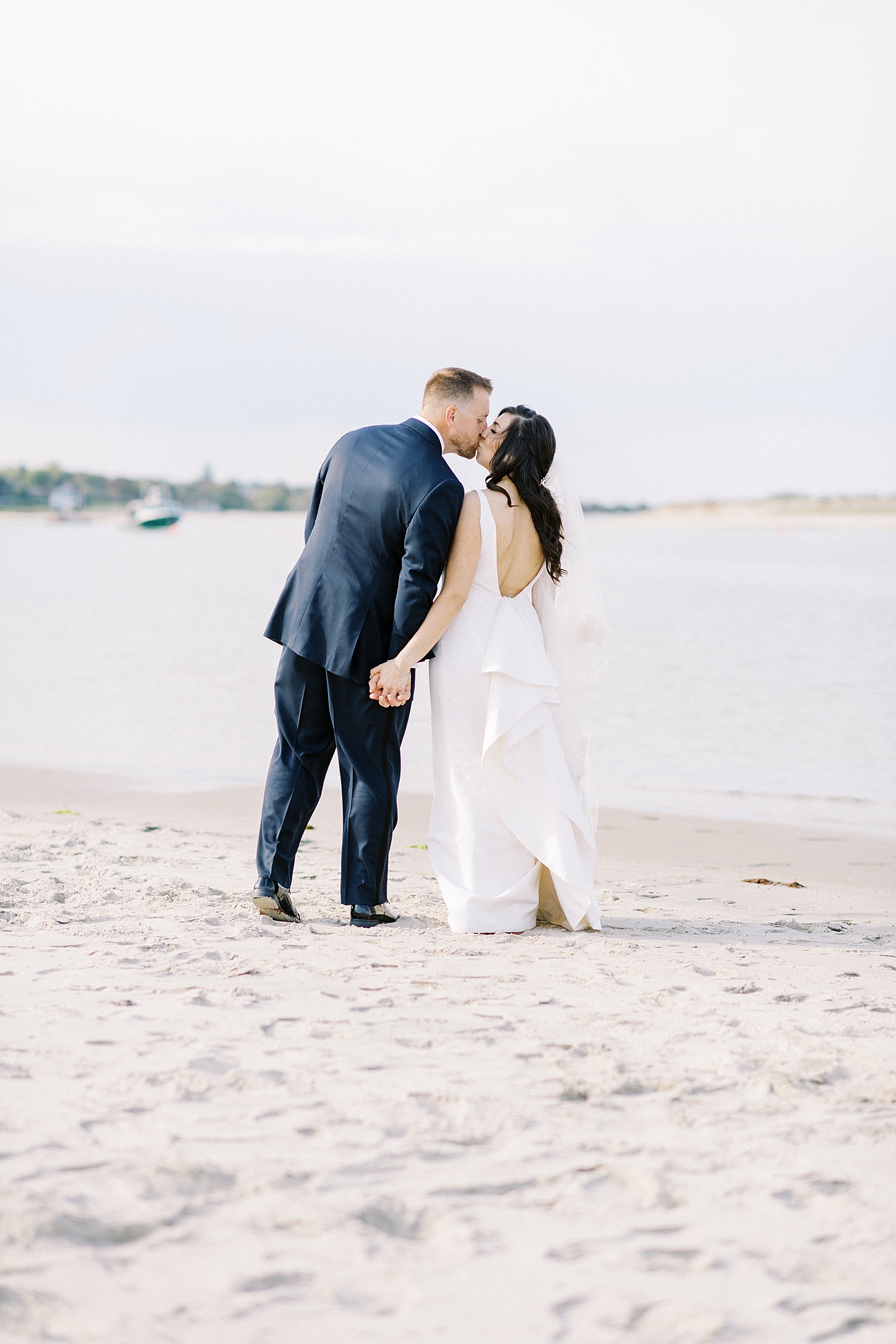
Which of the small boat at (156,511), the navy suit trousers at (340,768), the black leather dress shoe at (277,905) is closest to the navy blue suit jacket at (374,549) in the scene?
the navy suit trousers at (340,768)

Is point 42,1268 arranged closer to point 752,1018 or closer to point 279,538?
point 752,1018

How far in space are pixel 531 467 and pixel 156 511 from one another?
89.6m

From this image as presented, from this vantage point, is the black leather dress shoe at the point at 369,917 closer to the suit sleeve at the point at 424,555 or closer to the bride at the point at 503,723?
the bride at the point at 503,723

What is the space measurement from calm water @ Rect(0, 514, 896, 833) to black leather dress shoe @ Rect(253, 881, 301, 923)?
4.30 meters

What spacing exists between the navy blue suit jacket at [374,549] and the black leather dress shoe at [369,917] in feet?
2.54

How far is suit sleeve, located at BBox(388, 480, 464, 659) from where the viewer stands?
3859mm

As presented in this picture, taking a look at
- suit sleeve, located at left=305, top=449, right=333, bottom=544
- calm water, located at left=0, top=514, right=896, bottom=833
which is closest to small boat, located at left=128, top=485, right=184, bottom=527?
calm water, located at left=0, top=514, right=896, bottom=833

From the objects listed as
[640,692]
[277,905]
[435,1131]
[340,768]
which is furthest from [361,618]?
[640,692]

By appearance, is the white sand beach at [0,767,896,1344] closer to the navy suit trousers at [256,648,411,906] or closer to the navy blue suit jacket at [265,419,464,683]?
the navy suit trousers at [256,648,411,906]

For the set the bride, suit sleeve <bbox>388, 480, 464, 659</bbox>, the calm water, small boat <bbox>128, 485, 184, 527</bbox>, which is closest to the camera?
suit sleeve <bbox>388, 480, 464, 659</bbox>

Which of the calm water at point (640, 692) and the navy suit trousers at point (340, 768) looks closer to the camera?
the navy suit trousers at point (340, 768)

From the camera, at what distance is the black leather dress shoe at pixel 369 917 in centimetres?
406

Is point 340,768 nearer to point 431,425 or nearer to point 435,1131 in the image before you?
point 431,425

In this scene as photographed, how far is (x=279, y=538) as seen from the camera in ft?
306
